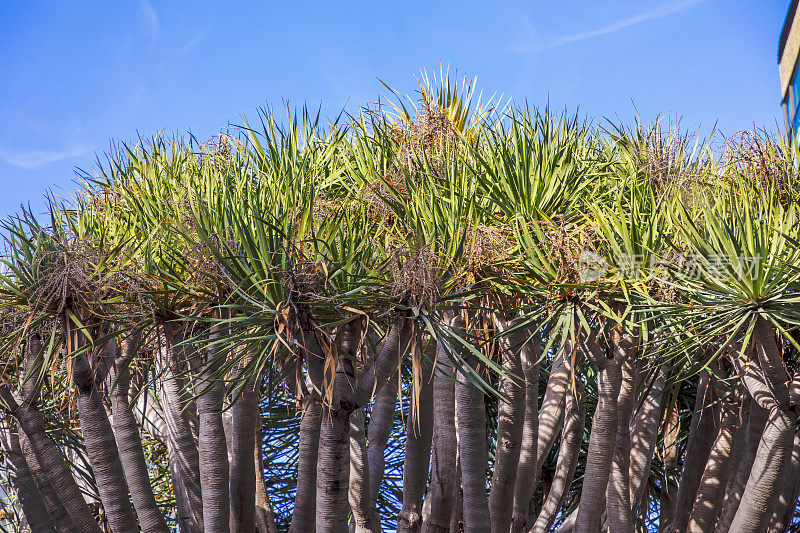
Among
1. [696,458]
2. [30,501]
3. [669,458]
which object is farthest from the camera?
[669,458]

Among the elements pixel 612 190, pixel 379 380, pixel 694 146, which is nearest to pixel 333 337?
pixel 379 380

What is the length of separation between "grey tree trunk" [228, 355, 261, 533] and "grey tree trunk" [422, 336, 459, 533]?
3.84 ft

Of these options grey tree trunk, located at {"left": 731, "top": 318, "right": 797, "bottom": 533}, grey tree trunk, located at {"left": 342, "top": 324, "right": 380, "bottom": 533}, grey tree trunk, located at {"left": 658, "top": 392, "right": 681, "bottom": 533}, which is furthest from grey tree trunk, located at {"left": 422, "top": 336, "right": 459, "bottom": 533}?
grey tree trunk, located at {"left": 658, "top": 392, "right": 681, "bottom": 533}

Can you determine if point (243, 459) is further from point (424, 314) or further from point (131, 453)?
point (424, 314)

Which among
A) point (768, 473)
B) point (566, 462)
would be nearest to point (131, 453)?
point (566, 462)

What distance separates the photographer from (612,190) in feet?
16.0

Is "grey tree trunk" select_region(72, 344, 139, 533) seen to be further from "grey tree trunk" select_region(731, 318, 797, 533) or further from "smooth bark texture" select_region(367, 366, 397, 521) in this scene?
"grey tree trunk" select_region(731, 318, 797, 533)

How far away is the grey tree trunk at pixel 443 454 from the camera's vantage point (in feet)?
15.7

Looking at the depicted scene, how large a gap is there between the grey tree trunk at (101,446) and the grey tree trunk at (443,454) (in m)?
1.90

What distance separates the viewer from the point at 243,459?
436 cm

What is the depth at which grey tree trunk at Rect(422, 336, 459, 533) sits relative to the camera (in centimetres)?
478

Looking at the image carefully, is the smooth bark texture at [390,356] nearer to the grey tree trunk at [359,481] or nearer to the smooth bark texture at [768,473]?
the grey tree trunk at [359,481]

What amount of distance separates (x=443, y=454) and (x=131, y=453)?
1972 millimetres

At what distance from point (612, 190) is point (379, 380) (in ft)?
6.68
